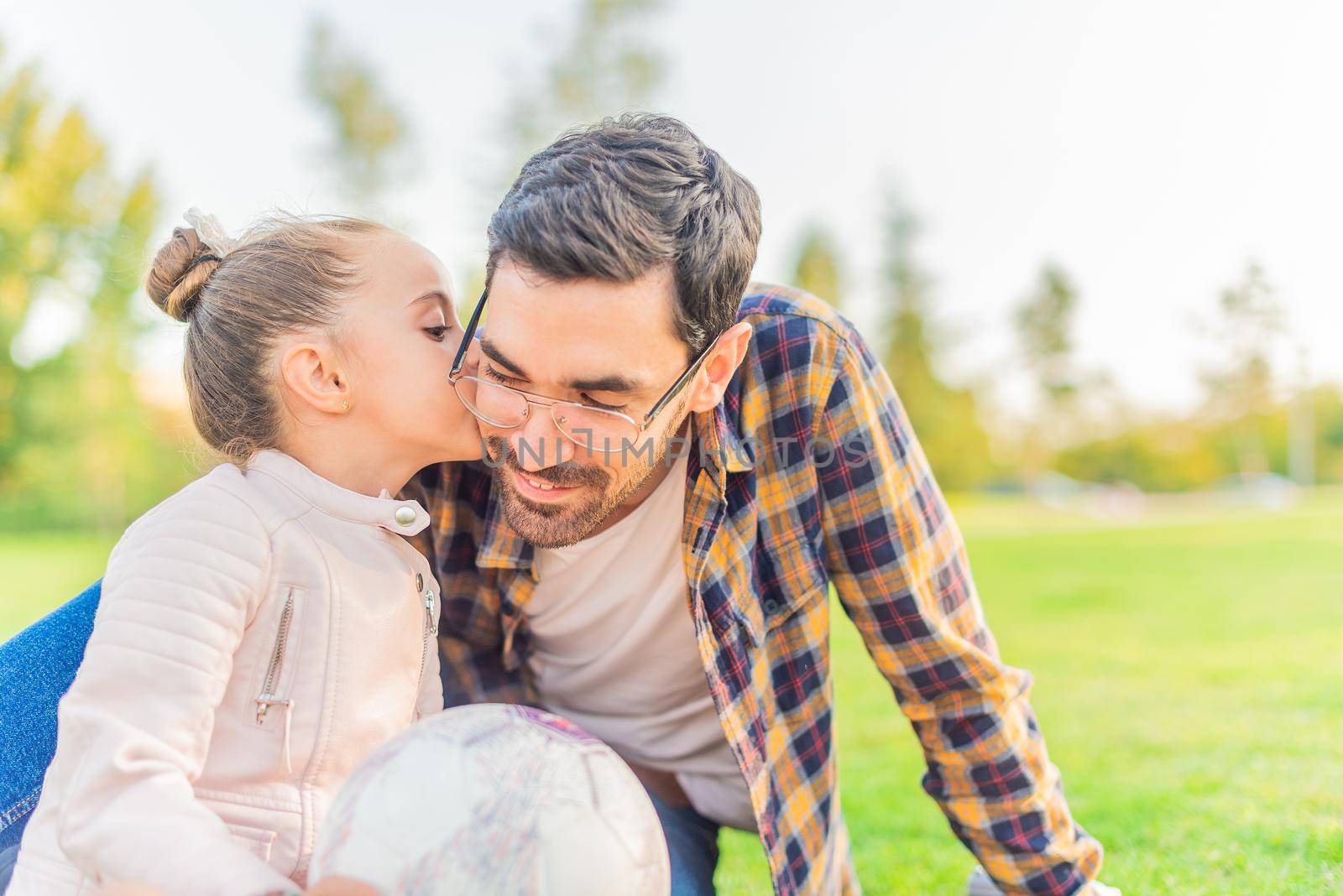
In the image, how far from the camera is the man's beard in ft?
7.23

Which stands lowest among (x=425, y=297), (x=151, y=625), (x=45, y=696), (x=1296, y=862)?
(x=1296, y=862)

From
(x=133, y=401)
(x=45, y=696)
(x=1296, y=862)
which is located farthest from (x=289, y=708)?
(x=133, y=401)

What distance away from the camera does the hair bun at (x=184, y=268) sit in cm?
213

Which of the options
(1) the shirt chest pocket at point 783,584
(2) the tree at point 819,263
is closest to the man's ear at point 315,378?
(1) the shirt chest pocket at point 783,584

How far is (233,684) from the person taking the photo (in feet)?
5.70

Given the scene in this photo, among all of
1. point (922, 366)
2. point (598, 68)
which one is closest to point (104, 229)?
point (598, 68)

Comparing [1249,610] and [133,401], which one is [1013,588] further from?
[133,401]

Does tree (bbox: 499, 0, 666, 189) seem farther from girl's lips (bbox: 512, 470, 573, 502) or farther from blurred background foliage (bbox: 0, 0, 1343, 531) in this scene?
girl's lips (bbox: 512, 470, 573, 502)

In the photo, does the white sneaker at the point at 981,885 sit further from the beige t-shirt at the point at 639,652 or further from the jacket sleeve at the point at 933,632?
the beige t-shirt at the point at 639,652

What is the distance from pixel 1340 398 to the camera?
118 ft

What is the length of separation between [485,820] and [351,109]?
2609 centimetres

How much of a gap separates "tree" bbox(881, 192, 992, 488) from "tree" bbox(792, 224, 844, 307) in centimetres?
224

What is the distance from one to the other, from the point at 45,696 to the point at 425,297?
1.11 m

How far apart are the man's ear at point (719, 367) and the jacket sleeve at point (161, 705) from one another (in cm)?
95
